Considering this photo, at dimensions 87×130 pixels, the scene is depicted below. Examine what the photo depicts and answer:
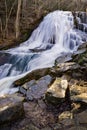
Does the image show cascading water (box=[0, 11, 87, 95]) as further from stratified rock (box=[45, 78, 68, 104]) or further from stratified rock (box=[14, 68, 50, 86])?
stratified rock (box=[45, 78, 68, 104])

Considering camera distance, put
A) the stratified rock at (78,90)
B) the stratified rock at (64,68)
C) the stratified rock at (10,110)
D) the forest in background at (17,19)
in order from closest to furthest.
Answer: the stratified rock at (10,110) → the stratified rock at (78,90) → the stratified rock at (64,68) → the forest in background at (17,19)

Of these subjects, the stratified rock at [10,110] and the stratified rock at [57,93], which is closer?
the stratified rock at [10,110]

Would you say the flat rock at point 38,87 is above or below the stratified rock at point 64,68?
below

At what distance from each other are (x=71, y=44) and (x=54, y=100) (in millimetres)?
7129

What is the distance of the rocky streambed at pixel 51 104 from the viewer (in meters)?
4.72

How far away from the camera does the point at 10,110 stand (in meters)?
4.76

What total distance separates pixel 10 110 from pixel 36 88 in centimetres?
155

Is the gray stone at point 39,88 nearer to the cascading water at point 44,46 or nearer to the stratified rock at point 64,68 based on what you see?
the stratified rock at point 64,68

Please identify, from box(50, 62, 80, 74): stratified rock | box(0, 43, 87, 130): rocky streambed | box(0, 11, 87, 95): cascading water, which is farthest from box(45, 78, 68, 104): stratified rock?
box(0, 11, 87, 95): cascading water

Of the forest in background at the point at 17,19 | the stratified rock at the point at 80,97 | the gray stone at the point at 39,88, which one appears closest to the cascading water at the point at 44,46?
the forest in background at the point at 17,19

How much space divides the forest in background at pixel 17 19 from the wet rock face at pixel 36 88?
6.62m

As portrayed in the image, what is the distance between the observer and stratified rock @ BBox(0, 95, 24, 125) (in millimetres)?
4711

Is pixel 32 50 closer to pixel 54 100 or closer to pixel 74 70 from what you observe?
pixel 74 70

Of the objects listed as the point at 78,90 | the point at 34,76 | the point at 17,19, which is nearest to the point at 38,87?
the point at 34,76
